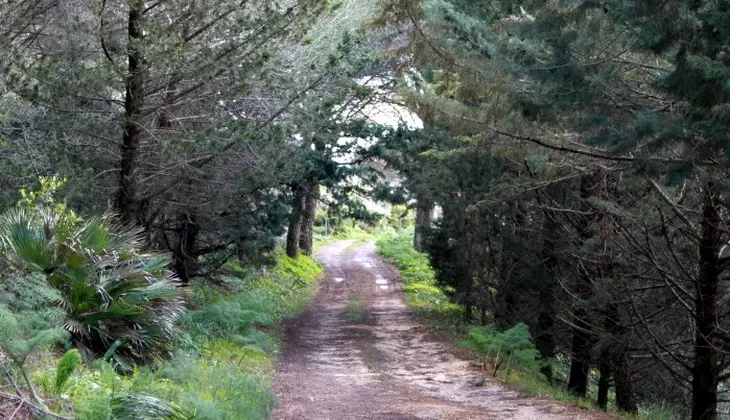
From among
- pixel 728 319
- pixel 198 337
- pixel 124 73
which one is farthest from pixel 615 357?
pixel 124 73

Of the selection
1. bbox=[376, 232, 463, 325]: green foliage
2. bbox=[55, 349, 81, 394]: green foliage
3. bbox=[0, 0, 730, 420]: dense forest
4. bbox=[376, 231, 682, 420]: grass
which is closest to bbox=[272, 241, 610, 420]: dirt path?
bbox=[376, 231, 682, 420]: grass

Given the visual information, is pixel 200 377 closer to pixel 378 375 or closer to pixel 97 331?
pixel 97 331

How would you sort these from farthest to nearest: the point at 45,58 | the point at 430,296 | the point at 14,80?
the point at 430,296
the point at 45,58
the point at 14,80

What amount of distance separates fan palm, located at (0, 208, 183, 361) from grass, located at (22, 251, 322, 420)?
0.42 m

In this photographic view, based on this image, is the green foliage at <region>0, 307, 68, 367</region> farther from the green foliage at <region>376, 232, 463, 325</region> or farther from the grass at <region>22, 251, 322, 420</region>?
the green foliage at <region>376, 232, 463, 325</region>

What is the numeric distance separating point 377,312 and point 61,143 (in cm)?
1391

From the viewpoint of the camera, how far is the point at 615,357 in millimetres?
15727

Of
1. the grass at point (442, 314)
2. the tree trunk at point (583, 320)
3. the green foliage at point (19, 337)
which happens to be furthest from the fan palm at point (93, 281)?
the tree trunk at point (583, 320)

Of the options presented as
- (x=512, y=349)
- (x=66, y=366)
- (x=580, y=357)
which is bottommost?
(x=580, y=357)

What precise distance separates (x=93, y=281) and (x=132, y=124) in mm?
4262

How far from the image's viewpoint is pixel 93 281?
31.6 ft

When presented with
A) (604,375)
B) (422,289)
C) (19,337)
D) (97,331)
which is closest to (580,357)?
(604,375)

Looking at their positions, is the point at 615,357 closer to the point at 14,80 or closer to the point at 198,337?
the point at 198,337

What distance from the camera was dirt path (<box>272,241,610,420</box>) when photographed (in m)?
11.3
